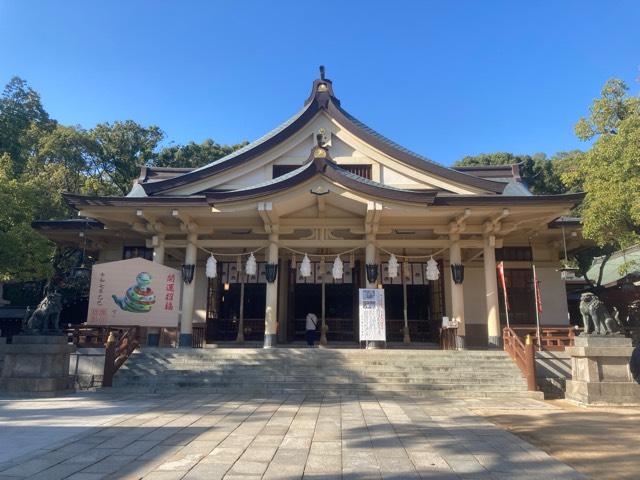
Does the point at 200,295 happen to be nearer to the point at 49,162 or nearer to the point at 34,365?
the point at 34,365

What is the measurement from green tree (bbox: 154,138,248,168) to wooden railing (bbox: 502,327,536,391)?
2816 centimetres

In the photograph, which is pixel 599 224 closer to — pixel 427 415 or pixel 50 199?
pixel 427 415

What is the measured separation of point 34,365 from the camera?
10070 millimetres

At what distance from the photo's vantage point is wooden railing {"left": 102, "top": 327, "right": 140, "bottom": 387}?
36.1ft

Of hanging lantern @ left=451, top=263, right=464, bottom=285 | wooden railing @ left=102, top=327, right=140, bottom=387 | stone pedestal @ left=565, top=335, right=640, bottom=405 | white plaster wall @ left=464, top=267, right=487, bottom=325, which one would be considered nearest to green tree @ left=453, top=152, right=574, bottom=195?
white plaster wall @ left=464, top=267, right=487, bottom=325

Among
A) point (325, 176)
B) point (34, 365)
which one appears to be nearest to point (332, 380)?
point (325, 176)

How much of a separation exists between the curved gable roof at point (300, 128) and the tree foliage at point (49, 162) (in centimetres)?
420

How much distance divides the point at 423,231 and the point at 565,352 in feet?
18.4

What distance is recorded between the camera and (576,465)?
507cm

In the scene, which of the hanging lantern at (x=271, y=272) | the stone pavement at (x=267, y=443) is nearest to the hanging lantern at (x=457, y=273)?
the stone pavement at (x=267, y=443)

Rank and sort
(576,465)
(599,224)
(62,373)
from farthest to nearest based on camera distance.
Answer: (599,224) → (62,373) → (576,465)

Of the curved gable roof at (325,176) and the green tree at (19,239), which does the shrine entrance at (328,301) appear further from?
the green tree at (19,239)

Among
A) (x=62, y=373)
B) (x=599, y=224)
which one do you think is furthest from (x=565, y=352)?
(x=62, y=373)

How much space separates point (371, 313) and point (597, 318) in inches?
227
